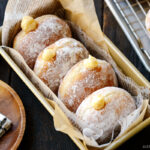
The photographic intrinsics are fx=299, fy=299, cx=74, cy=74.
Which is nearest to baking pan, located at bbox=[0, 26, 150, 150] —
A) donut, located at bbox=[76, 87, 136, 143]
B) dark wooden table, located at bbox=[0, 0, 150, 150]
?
donut, located at bbox=[76, 87, 136, 143]

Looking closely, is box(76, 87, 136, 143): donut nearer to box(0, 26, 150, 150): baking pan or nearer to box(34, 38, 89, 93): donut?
box(0, 26, 150, 150): baking pan

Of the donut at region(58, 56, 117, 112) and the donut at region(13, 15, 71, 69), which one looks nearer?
the donut at region(58, 56, 117, 112)

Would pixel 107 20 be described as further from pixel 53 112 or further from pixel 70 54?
pixel 53 112

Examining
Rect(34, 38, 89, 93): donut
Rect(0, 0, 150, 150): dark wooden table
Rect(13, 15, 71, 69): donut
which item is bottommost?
Rect(0, 0, 150, 150): dark wooden table

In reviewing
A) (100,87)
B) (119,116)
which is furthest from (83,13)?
(119,116)

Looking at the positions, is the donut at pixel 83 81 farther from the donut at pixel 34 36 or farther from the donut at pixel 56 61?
the donut at pixel 34 36

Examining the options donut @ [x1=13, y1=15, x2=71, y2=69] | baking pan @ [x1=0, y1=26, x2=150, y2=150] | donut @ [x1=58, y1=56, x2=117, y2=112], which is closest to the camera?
baking pan @ [x1=0, y1=26, x2=150, y2=150]

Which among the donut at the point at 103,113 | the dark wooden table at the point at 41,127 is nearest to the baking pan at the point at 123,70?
the donut at the point at 103,113
